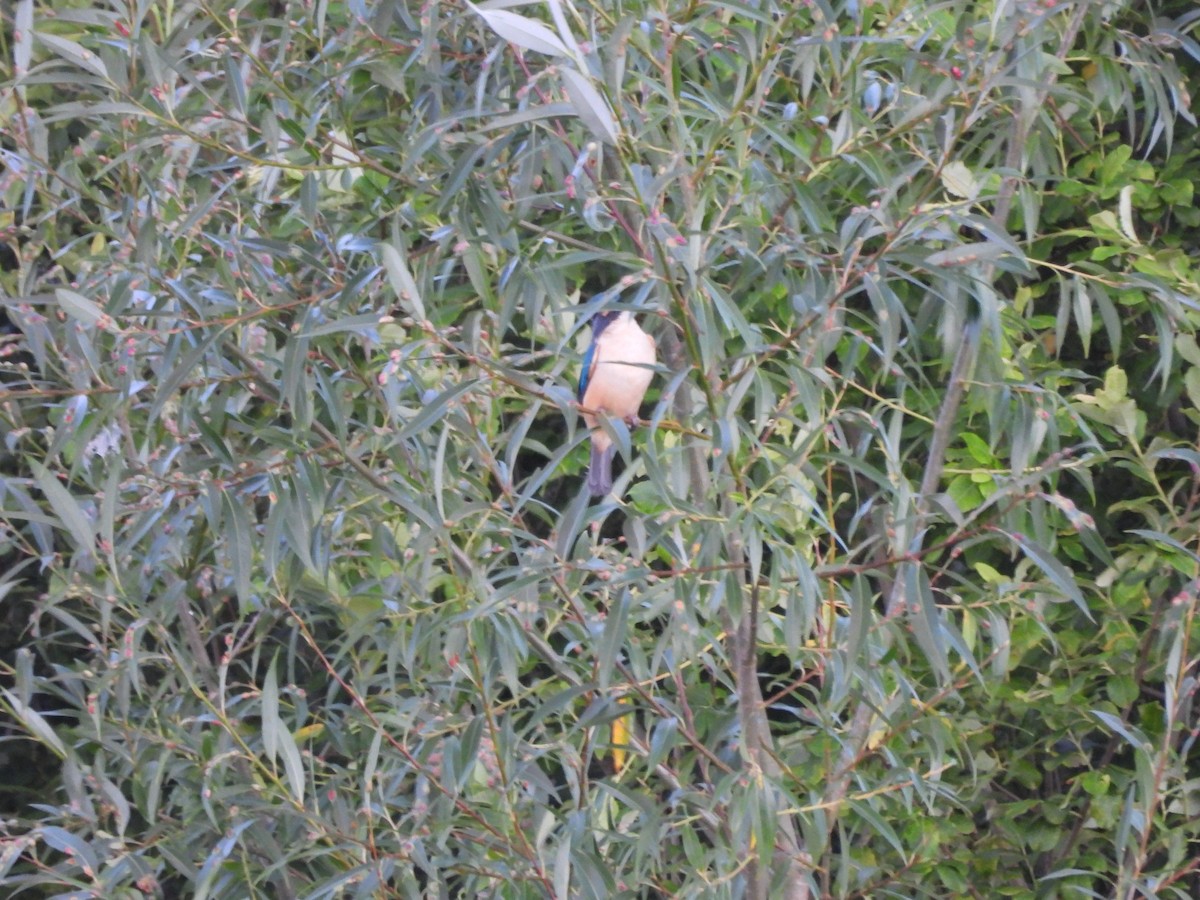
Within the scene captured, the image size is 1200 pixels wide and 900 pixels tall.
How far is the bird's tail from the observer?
187 cm

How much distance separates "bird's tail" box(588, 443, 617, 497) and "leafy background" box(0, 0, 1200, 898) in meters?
0.11

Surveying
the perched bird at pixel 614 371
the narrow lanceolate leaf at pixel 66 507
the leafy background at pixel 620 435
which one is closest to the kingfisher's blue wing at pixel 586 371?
the perched bird at pixel 614 371

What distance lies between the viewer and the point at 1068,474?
7.87ft

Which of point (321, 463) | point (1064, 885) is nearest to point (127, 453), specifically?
point (321, 463)

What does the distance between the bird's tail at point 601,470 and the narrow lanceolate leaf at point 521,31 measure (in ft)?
3.16

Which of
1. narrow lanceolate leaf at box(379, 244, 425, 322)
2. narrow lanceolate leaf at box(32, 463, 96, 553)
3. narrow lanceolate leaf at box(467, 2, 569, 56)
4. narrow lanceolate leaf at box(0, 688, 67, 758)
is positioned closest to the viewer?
narrow lanceolate leaf at box(467, 2, 569, 56)

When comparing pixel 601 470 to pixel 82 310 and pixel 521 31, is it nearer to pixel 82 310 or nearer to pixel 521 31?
pixel 82 310

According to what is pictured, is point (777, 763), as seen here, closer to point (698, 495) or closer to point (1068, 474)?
point (698, 495)

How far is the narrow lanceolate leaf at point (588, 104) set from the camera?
0.95m

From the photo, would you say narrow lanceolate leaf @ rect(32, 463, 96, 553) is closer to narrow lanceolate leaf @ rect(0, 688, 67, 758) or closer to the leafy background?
the leafy background

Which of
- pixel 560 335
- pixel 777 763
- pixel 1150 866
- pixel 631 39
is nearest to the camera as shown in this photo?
pixel 631 39

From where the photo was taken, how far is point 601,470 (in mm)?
1921

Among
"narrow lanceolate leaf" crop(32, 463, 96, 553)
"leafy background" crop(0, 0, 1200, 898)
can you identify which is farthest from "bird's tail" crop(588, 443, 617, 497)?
"narrow lanceolate leaf" crop(32, 463, 96, 553)

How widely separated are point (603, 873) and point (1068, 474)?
1.29 m
